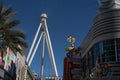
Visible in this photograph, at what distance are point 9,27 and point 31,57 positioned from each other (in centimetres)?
8282

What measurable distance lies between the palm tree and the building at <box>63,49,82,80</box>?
319 feet

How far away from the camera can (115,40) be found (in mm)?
98625

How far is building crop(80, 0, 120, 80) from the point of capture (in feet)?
311

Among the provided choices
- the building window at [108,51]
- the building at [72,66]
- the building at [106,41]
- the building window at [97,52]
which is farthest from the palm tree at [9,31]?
the building at [72,66]

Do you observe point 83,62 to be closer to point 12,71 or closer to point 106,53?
point 106,53

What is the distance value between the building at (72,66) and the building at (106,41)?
2581 centimetres

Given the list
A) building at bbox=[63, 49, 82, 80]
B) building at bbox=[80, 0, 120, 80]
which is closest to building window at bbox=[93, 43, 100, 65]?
building at bbox=[80, 0, 120, 80]

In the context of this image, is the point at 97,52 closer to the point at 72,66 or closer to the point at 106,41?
the point at 106,41

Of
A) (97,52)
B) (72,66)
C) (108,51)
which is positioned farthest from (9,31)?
(72,66)

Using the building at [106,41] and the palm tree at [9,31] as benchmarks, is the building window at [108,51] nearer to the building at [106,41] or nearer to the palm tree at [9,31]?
the building at [106,41]

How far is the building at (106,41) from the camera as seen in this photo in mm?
94688

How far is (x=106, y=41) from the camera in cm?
10031

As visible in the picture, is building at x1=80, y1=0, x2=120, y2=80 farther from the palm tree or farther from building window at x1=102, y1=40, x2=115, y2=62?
the palm tree

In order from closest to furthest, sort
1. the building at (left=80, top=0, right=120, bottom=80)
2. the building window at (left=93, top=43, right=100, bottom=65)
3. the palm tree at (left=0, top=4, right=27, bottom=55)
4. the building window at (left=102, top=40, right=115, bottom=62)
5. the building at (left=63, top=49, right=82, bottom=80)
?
the palm tree at (left=0, top=4, right=27, bottom=55) → the building at (left=80, top=0, right=120, bottom=80) → the building window at (left=102, top=40, right=115, bottom=62) → the building window at (left=93, top=43, right=100, bottom=65) → the building at (left=63, top=49, right=82, bottom=80)
